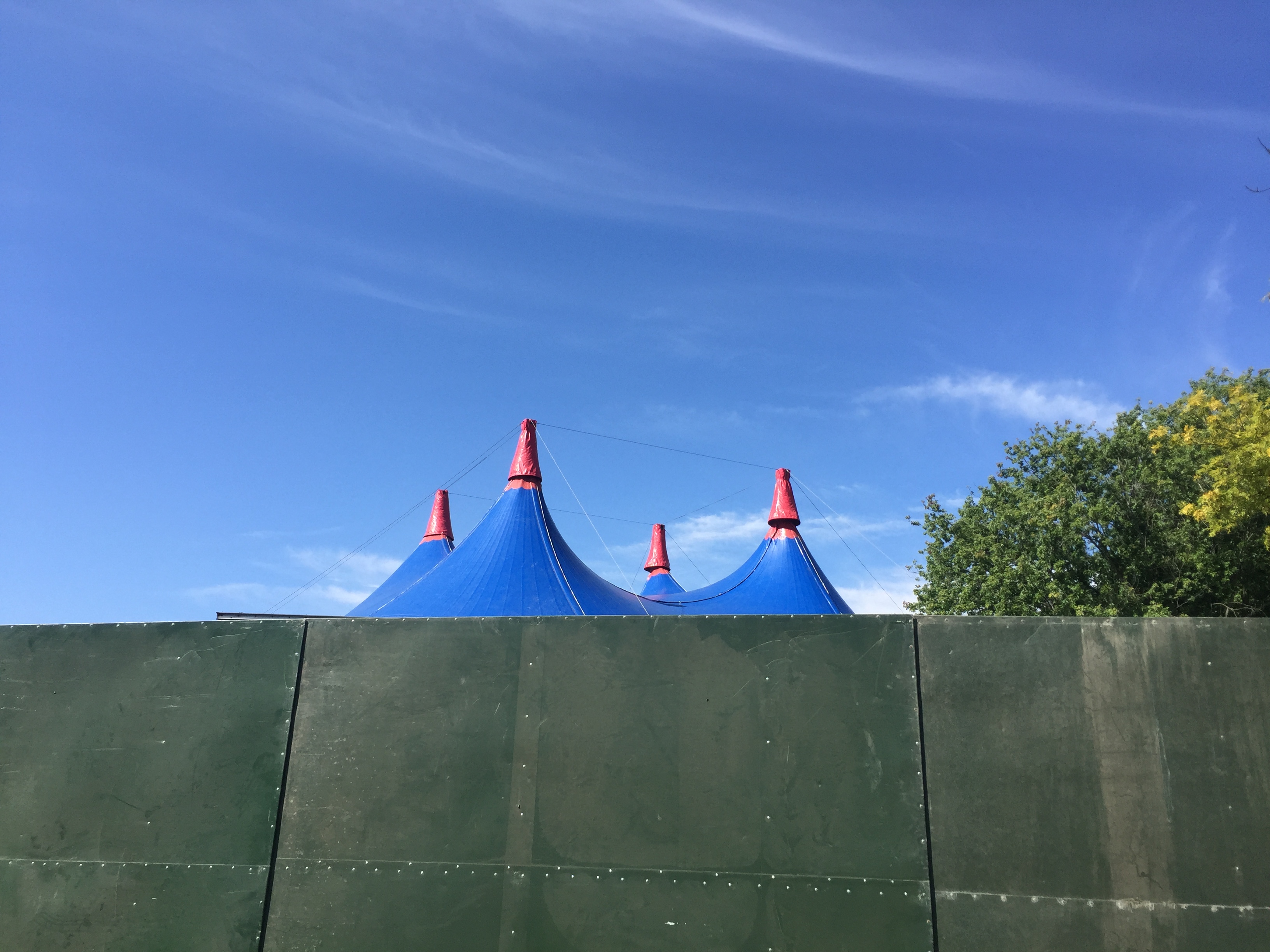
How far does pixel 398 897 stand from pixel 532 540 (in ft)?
38.9

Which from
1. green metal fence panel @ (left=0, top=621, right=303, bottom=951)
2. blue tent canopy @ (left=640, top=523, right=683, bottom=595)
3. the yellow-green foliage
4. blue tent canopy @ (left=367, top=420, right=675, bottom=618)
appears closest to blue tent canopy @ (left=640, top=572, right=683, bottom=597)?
blue tent canopy @ (left=640, top=523, right=683, bottom=595)

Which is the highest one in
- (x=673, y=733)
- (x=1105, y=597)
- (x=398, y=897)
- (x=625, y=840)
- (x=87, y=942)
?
(x=1105, y=597)

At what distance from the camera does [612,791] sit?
383 cm

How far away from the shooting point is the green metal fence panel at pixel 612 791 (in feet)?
11.9

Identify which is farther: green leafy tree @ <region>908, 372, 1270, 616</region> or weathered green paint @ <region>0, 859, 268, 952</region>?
green leafy tree @ <region>908, 372, 1270, 616</region>

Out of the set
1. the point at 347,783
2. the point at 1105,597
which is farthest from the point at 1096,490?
the point at 347,783

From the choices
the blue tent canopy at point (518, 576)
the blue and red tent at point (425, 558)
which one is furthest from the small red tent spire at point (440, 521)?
the blue tent canopy at point (518, 576)

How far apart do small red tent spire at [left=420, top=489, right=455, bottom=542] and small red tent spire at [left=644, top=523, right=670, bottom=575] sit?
6761 millimetres

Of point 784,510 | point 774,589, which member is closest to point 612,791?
point 774,589

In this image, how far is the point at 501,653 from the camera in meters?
4.10

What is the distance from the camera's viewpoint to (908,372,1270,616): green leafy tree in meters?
17.3

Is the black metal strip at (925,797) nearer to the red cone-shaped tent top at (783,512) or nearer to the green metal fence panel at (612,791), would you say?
the green metal fence panel at (612,791)

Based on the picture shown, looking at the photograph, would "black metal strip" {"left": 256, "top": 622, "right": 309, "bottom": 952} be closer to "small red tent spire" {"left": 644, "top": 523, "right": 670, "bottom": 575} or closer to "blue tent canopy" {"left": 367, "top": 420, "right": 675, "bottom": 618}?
"blue tent canopy" {"left": 367, "top": 420, "right": 675, "bottom": 618}

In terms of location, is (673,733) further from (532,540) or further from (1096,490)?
(1096,490)
